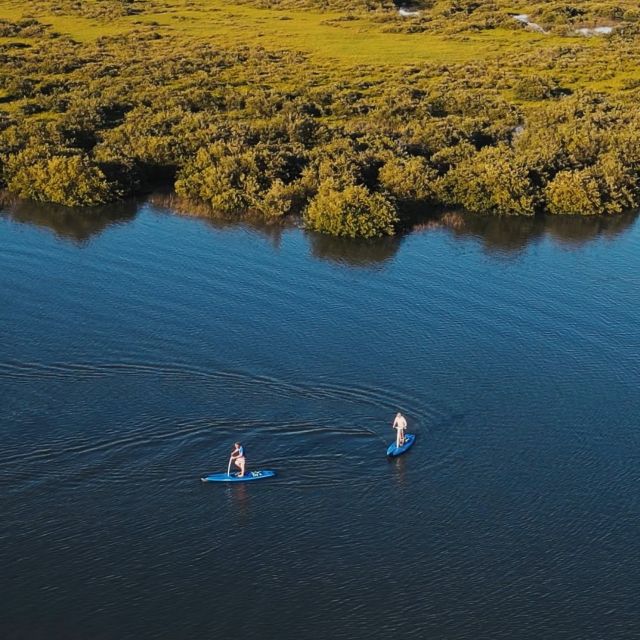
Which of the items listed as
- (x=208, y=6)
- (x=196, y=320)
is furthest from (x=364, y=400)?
(x=208, y=6)

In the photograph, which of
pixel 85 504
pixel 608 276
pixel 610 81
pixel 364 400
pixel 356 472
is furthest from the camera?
pixel 610 81

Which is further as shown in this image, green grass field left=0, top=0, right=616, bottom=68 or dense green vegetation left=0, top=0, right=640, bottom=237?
green grass field left=0, top=0, right=616, bottom=68

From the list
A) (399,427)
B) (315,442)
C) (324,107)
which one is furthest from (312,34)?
(399,427)

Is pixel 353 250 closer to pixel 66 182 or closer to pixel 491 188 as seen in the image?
pixel 491 188

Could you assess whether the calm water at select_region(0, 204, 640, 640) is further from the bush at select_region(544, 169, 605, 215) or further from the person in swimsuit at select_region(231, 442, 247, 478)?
the bush at select_region(544, 169, 605, 215)

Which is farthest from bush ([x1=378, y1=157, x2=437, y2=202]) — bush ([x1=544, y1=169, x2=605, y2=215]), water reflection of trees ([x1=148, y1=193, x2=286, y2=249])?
bush ([x1=544, y1=169, x2=605, y2=215])

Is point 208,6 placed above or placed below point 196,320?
above

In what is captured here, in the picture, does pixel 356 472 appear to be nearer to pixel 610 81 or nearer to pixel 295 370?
pixel 295 370
